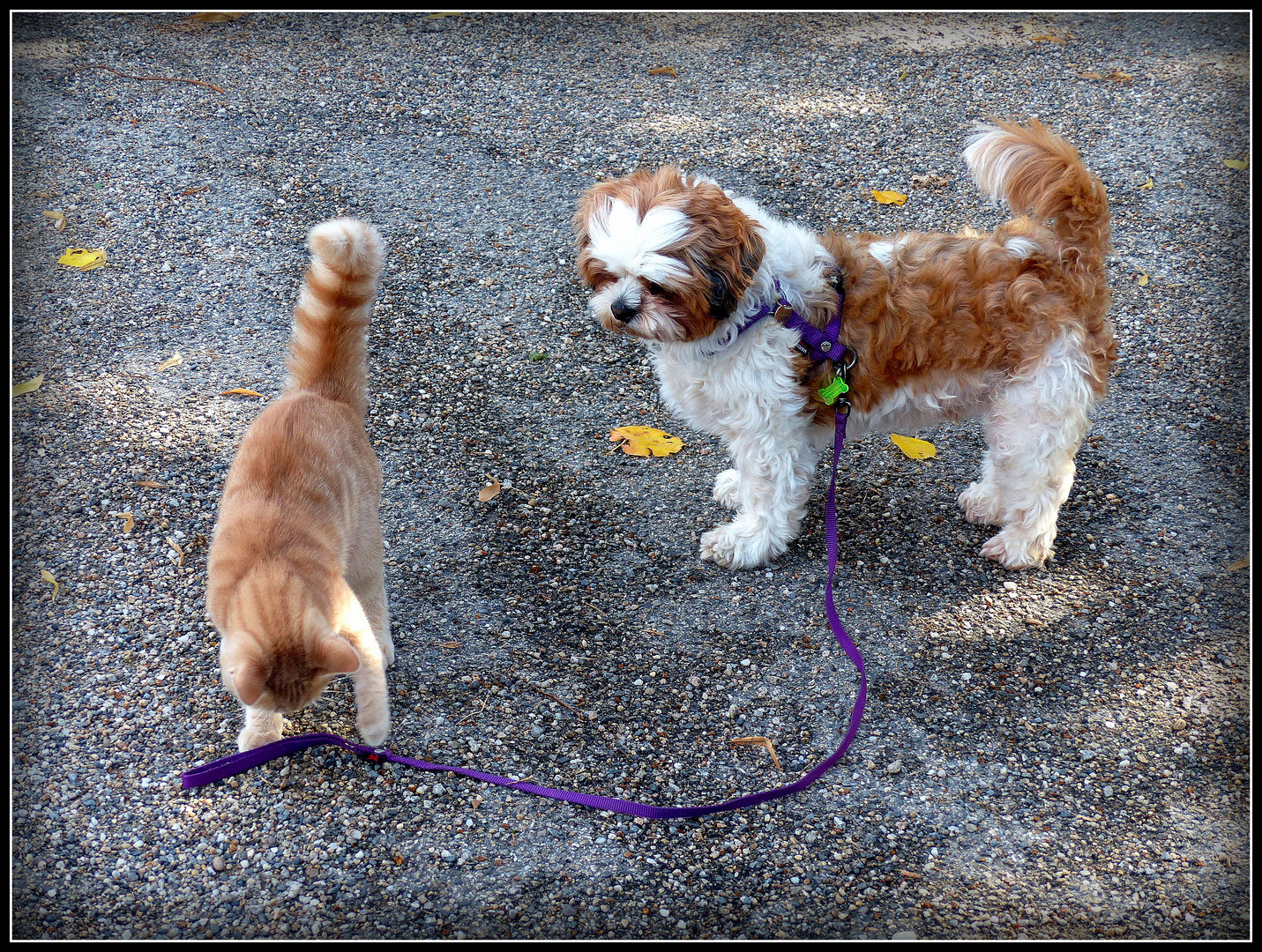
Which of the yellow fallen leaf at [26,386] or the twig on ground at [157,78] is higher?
the twig on ground at [157,78]

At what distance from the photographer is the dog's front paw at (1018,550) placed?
12.7ft

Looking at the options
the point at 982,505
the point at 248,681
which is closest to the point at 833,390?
the point at 982,505

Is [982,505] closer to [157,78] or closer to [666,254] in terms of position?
[666,254]

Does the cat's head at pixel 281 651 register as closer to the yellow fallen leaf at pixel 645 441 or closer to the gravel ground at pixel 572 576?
Answer: the gravel ground at pixel 572 576

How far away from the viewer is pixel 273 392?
4.56 m

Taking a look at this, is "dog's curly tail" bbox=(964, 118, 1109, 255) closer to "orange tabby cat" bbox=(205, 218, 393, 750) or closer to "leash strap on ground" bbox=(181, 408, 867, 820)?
"leash strap on ground" bbox=(181, 408, 867, 820)

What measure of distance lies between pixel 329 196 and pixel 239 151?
3.22 feet

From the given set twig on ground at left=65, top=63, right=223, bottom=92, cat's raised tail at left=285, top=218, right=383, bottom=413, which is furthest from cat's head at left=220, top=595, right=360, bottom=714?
twig on ground at left=65, top=63, right=223, bottom=92

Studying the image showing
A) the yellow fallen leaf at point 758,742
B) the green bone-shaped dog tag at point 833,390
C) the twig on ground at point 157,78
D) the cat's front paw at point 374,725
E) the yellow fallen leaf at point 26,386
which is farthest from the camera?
the twig on ground at point 157,78

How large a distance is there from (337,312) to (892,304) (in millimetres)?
2191

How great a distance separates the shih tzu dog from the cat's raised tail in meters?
0.88

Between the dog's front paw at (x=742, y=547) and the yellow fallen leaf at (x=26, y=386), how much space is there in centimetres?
354

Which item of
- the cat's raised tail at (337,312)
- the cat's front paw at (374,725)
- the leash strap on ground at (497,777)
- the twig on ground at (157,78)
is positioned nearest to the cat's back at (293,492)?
the cat's raised tail at (337,312)

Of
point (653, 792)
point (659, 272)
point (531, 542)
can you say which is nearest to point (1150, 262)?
point (659, 272)
